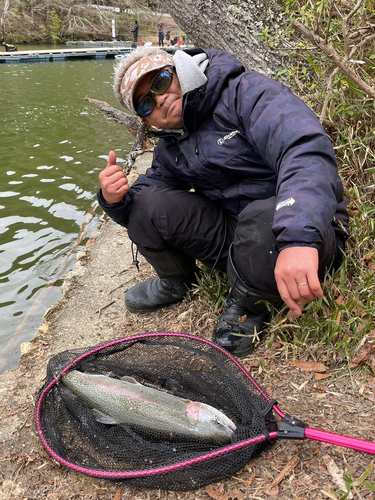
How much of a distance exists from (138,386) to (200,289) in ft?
3.40

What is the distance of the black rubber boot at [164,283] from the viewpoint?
9.63 feet

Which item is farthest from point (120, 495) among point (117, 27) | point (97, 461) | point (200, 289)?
point (117, 27)

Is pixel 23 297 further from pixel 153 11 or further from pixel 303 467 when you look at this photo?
pixel 153 11

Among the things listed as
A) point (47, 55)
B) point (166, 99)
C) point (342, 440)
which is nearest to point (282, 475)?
point (342, 440)

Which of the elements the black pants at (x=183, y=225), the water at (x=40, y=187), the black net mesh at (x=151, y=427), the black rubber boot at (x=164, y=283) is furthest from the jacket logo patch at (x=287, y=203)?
the water at (x=40, y=187)

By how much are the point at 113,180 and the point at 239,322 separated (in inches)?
48.9

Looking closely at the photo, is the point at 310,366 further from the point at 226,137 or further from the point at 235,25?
the point at 235,25

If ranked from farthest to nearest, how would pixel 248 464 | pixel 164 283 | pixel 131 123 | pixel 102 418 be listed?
pixel 131 123 → pixel 164 283 → pixel 102 418 → pixel 248 464

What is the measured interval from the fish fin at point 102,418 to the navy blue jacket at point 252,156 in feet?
4.21

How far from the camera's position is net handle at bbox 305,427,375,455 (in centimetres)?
152

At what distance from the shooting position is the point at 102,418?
2.18m

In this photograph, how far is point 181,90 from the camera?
2383 mm

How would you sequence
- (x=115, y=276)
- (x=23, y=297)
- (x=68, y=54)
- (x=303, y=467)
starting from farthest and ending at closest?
(x=68, y=54)
(x=23, y=297)
(x=115, y=276)
(x=303, y=467)

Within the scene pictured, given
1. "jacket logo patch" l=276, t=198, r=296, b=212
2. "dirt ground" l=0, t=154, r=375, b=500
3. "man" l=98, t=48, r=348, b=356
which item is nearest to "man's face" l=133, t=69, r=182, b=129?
"man" l=98, t=48, r=348, b=356
